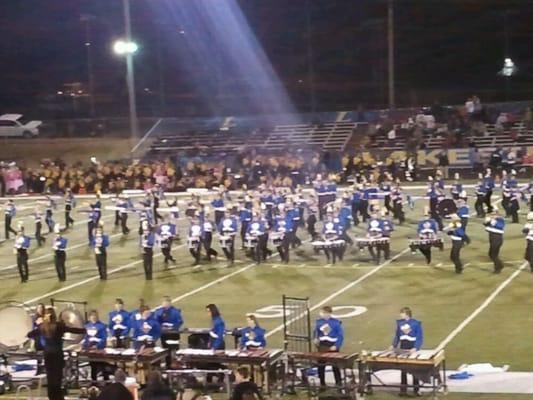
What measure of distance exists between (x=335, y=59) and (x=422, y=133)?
9.59 m

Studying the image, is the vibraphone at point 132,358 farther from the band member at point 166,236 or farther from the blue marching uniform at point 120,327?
the band member at point 166,236

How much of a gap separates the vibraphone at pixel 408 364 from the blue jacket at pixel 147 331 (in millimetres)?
3036

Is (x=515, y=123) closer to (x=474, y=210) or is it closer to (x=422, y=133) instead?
(x=422, y=133)

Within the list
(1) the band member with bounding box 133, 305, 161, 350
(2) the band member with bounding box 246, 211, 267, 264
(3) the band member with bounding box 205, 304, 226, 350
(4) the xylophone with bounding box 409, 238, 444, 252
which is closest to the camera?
(3) the band member with bounding box 205, 304, 226, 350

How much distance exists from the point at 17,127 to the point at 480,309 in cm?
3594

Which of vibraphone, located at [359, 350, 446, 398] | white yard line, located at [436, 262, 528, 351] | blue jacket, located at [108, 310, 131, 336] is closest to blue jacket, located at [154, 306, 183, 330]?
blue jacket, located at [108, 310, 131, 336]

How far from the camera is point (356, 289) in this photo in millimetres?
21141

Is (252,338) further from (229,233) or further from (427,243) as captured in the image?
(229,233)

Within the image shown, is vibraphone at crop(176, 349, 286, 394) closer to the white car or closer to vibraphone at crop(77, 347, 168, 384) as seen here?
vibraphone at crop(77, 347, 168, 384)

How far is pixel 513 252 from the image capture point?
23891mm

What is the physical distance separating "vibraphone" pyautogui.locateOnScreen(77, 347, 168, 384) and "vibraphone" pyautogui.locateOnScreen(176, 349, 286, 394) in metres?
0.35

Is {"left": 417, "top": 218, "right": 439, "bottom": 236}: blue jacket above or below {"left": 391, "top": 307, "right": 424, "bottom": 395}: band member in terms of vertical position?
above

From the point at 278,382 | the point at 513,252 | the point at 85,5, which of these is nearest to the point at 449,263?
the point at 513,252

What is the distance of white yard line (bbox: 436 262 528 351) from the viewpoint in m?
16.7
